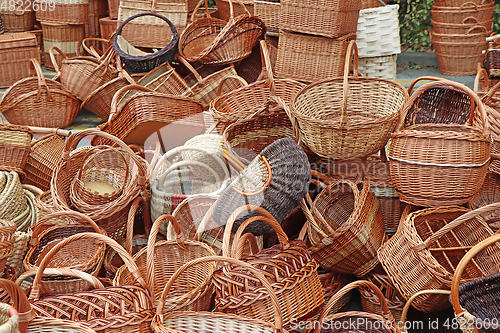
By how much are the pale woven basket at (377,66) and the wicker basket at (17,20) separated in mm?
4090

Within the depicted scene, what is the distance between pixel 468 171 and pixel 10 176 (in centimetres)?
243

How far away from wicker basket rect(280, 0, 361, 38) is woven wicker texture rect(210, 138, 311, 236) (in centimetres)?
134

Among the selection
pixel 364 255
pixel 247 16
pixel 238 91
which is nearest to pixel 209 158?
pixel 238 91

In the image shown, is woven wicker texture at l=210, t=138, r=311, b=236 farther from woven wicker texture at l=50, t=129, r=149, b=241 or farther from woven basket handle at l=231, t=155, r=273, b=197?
woven wicker texture at l=50, t=129, r=149, b=241

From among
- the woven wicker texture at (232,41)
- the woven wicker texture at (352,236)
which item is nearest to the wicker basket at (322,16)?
the woven wicker texture at (232,41)

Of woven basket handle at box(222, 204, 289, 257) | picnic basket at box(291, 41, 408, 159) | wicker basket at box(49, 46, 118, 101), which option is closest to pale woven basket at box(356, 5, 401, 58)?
picnic basket at box(291, 41, 408, 159)

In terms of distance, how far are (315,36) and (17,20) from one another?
395cm

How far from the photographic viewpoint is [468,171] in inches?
82.6

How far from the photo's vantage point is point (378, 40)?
351 cm

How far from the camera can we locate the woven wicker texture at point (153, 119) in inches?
109

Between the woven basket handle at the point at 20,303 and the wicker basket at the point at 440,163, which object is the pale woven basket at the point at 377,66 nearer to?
the wicker basket at the point at 440,163

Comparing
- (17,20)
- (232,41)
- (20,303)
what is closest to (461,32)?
(232,41)

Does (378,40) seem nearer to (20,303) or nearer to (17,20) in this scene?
(20,303)

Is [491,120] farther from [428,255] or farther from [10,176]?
[10,176]
